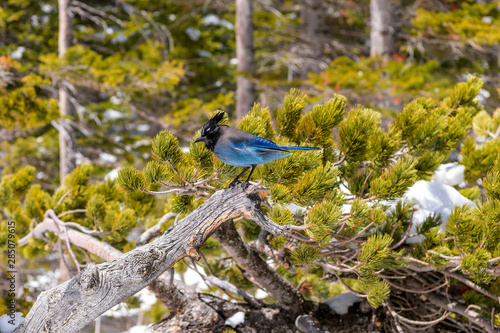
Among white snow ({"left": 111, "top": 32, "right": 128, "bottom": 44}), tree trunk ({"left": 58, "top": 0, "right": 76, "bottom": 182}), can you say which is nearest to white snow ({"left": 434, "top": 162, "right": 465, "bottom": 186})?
tree trunk ({"left": 58, "top": 0, "right": 76, "bottom": 182})

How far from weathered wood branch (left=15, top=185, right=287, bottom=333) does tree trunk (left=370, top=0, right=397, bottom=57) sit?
796 centimetres

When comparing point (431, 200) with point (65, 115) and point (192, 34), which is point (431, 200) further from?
point (192, 34)

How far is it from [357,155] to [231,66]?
910cm

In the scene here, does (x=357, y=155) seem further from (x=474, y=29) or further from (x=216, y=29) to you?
(x=216, y=29)

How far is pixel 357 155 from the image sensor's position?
2.46m

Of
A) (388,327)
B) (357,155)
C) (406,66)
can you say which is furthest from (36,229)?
(406,66)

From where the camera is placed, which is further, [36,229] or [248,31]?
[248,31]

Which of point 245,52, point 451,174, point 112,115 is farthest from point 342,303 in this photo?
point 112,115

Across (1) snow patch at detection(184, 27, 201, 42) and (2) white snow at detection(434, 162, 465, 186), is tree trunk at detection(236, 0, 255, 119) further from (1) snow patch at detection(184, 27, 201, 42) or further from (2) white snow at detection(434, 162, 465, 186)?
(2) white snow at detection(434, 162, 465, 186)

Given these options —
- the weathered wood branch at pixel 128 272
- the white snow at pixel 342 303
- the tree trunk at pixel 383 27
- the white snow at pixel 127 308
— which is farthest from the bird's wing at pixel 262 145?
the tree trunk at pixel 383 27

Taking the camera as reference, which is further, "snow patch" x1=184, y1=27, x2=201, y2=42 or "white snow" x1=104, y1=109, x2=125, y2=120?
"white snow" x1=104, y1=109, x2=125, y2=120

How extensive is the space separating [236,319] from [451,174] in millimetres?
2361

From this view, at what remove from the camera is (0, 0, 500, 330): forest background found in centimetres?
673

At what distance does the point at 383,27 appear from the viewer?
29.8 ft
